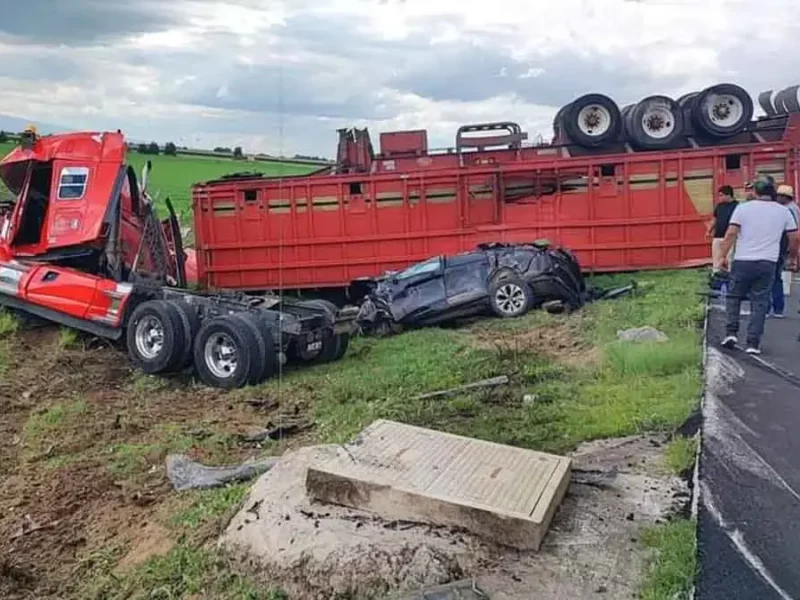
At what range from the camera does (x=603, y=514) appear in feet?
15.0

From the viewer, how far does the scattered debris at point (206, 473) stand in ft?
19.3

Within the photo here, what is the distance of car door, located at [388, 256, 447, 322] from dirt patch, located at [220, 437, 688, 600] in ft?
24.6

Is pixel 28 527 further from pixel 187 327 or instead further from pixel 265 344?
pixel 187 327

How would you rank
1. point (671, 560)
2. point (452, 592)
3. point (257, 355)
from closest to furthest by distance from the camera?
1. point (452, 592)
2. point (671, 560)
3. point (257, 355)

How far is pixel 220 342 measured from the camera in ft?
32.5

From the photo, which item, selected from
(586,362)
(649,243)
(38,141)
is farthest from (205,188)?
(586,362)

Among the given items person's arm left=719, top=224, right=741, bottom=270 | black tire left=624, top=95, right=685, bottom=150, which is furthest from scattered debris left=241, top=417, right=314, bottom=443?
black tire left=624, top=95, right=685, bottom=150

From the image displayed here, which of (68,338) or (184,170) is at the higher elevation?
(184,170)

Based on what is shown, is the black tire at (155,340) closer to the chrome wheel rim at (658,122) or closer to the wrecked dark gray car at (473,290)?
the wrecked dark gray car at (473,290)

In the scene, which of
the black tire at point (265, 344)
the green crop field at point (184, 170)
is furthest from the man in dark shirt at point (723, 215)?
the green crop field at point (184, 170)

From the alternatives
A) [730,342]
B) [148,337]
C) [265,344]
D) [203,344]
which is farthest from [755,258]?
[148,337]

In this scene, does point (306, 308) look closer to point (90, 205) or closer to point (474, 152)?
point (90, 205)

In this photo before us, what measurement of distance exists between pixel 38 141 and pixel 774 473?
32.0 feet

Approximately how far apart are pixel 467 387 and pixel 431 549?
4.29 metres
